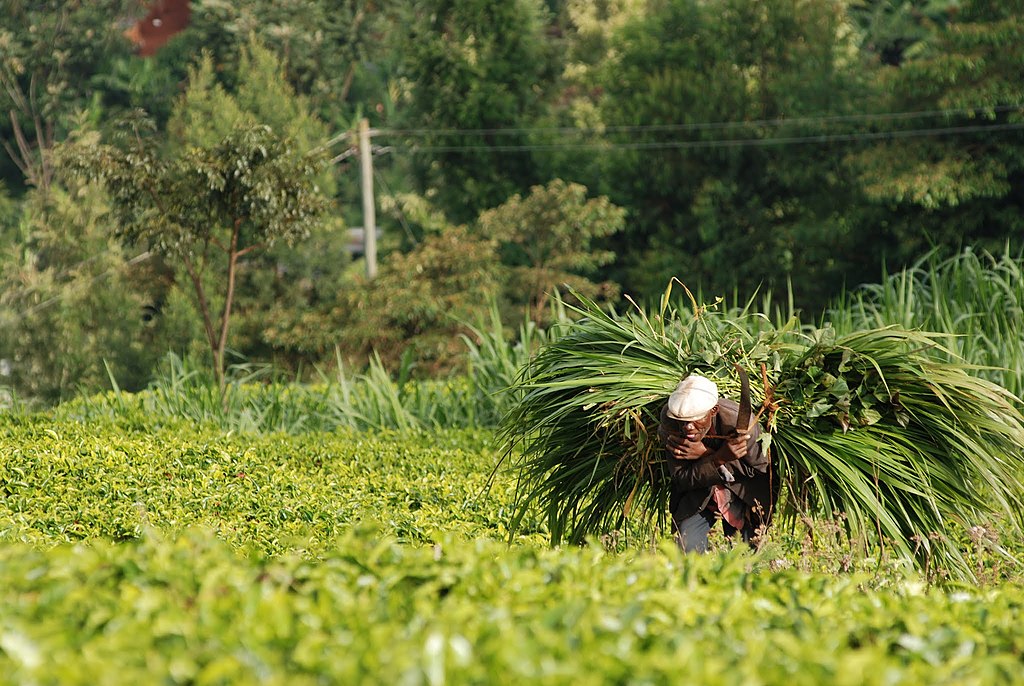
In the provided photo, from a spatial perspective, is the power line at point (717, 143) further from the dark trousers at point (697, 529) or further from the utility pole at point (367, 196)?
the dark trousers at point (697, 529)

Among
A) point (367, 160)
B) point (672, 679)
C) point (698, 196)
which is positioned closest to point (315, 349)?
point (367, 160)

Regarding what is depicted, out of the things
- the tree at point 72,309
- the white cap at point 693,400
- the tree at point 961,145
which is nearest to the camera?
the white cap at point 693,400

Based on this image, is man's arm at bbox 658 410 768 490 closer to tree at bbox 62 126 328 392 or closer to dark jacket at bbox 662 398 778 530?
dark jacket at bbox 662 398 778 530

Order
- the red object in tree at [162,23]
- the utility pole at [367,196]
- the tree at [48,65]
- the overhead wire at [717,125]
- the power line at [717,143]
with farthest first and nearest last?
the red object in tree at [162,23]
the tree at [48,65]
the utility pole at [367,196]
the power line at [717,143]
the overhead wire at [717,125]

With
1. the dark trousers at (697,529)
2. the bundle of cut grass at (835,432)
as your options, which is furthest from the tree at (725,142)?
the dark trousers at (697,529)

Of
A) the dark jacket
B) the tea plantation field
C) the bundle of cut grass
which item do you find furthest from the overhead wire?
the tea plantation field

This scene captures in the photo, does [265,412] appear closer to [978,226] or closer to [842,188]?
[978,226]

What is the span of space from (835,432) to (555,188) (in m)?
19.7

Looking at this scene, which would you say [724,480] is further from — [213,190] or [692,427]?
[213,190]

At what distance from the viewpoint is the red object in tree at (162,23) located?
4681 cm

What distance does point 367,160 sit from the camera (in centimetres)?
2372

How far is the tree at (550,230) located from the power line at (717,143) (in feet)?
13.8

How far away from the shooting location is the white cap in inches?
181

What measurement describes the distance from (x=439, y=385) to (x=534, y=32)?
2159cm
